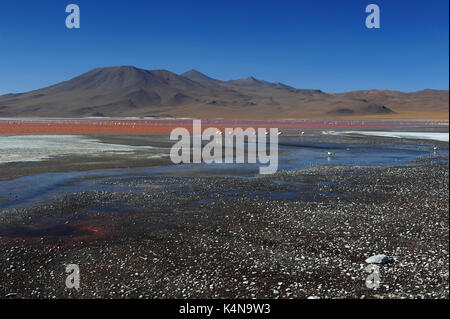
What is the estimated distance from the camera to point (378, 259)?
27.7ft

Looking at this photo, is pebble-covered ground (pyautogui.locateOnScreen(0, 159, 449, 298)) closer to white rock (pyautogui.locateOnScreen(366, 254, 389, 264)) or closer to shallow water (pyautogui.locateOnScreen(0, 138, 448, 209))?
white rock (pyautogui.locateOnScreen(366, 254, 389, 264))

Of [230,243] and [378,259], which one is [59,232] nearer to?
[230,243]

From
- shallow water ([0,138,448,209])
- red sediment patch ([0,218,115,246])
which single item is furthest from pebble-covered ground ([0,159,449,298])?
shallow water ([0,138,448,209])

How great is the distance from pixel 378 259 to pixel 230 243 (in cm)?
374

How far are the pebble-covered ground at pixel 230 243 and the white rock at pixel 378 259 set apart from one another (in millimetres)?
229

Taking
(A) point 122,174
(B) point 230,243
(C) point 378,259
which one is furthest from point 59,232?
(A) point 122,174

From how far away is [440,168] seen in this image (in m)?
22.3

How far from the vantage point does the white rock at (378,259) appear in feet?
27.5

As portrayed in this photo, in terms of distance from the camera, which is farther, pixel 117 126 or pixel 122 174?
pixel 117 126

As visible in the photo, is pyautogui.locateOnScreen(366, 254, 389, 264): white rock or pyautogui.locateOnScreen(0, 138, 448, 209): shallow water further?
pyautogui.locateOnScreen(0, 138, 448, 209): shallow water

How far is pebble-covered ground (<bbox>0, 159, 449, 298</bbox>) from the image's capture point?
7484 millimetres

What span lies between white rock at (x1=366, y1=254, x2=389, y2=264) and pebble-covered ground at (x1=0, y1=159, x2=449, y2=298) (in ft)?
0.75

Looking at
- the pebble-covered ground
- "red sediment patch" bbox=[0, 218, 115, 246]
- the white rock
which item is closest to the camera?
the pebble-covered ground
